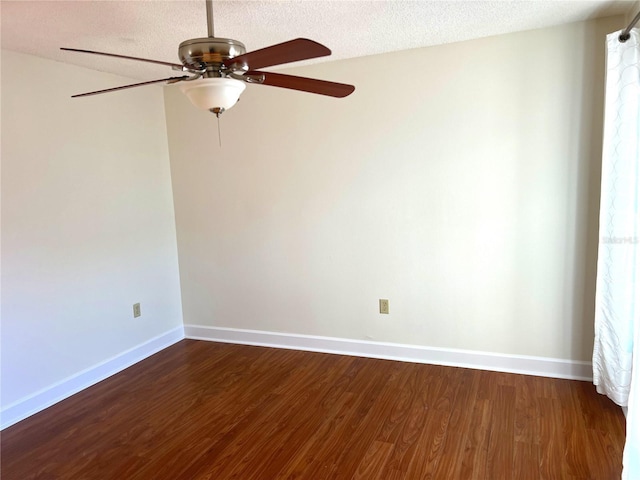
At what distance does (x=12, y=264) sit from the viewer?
2705mm

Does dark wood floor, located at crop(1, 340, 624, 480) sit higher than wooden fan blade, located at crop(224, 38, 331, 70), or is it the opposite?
wooden fan blade, located at crop(224, 38, 331, 70)

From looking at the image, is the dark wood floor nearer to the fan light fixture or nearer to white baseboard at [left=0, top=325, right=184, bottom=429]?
white baseboard at [left=0, top=325, right=184, bottom=429]

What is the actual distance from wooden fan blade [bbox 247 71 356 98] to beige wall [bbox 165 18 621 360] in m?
1.39

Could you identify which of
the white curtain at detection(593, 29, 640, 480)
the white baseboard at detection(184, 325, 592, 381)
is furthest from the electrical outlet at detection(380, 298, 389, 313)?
the white curtain at detection(593, 29, 640, 480)

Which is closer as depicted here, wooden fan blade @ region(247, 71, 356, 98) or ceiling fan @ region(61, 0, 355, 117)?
ceiling fan @ region(61, 0, 355, 117)

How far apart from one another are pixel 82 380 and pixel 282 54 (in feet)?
8.98

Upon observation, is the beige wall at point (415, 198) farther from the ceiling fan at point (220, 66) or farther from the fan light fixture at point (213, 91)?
the fan light fixture at point (213, 91)

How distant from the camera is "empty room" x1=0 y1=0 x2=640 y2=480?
2320mm

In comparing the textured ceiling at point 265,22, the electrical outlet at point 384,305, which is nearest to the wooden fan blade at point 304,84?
the textured ceiling at point 265,22

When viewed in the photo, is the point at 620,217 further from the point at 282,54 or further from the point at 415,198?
the point at 282,54

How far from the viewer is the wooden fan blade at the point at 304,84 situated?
1.77 metres

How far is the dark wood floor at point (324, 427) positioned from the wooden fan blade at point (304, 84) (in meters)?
1.74

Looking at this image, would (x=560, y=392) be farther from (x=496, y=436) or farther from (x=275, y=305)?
(x=275, y=305)

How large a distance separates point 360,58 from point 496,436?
2.54 m
